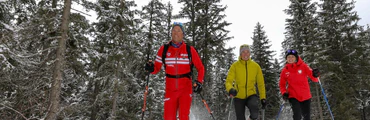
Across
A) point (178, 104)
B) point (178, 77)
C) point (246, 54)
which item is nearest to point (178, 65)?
point (178, 77)

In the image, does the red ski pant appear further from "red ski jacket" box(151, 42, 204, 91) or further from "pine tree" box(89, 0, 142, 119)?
"pine tree" box(89, 0, 142, 119)

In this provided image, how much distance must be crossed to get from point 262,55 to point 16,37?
26952mm

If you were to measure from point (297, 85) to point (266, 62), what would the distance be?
25007mm

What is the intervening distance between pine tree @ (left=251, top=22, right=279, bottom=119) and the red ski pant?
25519mm

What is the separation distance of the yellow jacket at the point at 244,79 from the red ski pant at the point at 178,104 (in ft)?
4.20

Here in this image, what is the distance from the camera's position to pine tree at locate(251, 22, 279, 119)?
29062 mm

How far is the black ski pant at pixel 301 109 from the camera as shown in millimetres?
6067

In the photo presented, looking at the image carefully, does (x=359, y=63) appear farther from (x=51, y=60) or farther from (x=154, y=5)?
(x=51, y=60)

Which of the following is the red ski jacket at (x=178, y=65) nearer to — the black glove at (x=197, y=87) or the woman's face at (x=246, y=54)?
the black glove at (x=197, y=87)

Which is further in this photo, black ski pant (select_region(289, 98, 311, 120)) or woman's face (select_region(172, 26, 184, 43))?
black ski pant (select_region(289, 98, 311, 120))

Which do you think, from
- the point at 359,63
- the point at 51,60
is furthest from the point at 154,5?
the point at 359,63

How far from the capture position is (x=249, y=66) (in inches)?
231

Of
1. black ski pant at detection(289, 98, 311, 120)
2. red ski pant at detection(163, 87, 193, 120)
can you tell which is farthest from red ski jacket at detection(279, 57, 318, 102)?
red ski pant at detection(163, 87, 193, 120)

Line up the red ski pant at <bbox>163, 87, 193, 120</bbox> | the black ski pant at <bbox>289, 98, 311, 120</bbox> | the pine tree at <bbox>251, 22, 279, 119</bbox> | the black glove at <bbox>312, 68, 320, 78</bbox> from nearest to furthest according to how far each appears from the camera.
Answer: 1. the red ski pant at <bbox>163, 87, 193, 120</bbox>
2. the black ski pant at <bbox>289, 98, 311, 120</bbox>
3. the black glove at <bbox>312, 68, 320, 78</bbox>
4. the pine tree at <bbox>251, 22, 279, 119</bbox>
